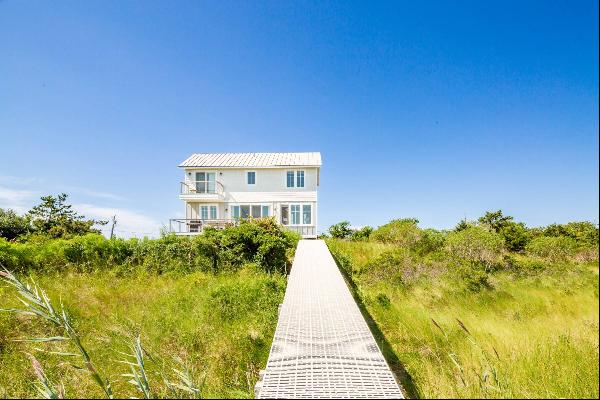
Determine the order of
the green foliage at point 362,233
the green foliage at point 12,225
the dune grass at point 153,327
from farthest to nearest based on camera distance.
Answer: the green foliage at point 362,233 → the green foliage at point 12,225 → the dune grass at point 153,327

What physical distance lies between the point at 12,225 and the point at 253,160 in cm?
1795

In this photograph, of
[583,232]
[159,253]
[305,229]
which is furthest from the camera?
[305,229]

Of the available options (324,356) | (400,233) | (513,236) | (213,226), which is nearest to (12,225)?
(213,226)

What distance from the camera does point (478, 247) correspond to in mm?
16312

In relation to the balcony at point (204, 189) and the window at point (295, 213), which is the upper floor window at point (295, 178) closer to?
the window at point (295, 213)

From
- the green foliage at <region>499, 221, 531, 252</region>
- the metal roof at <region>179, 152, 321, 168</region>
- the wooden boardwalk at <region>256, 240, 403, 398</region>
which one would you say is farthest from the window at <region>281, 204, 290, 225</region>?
the wooden boardwalk at <region>256, 240, 403, 398</region>

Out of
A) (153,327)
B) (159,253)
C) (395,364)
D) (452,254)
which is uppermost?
(159,253)

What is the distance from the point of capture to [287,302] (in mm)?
6219

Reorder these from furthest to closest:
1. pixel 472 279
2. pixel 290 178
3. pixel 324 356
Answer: pixel 290 178
pixel 472 279
pixel 324 356

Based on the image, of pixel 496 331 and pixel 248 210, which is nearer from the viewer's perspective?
pixel 496 331

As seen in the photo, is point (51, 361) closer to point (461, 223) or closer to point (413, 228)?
point (413, 228)

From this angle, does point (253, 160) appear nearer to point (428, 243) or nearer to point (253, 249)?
point (253, 249)

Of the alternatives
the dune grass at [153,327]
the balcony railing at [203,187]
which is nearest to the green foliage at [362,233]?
the balcony railing at [203,187]

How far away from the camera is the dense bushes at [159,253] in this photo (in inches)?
455
